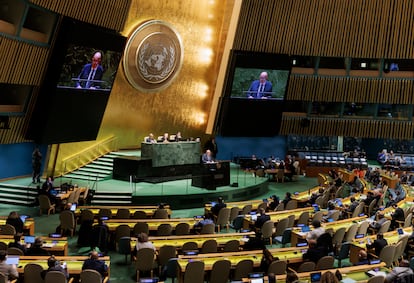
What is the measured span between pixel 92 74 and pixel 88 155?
14.9 feet

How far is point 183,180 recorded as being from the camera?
68.1 feet

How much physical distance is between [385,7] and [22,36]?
1770cm

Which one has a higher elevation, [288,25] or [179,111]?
[288,25]

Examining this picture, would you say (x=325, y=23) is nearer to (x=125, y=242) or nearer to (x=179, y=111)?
(x=179, y=111)

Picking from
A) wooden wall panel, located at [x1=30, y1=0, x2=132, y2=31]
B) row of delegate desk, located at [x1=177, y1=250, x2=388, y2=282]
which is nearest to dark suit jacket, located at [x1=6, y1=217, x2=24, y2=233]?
row of delegate desk, located at [x1=177, y1=250, x2=388, y2=282]

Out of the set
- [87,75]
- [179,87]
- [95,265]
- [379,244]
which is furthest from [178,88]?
[95,265]

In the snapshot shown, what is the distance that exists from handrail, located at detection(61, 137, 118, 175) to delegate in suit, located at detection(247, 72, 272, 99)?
728 cm

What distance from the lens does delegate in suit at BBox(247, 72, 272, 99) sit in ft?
80.4

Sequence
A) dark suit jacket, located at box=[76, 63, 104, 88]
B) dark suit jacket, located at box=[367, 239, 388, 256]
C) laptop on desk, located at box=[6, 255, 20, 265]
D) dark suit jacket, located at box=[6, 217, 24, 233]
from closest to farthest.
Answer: laptop on desk, located at box=[6, 255, 20, 265], dark suit jacket, located at box=[367, 239, 388, 256], dark suit jacket, located at box=[6, 217, 24, 233], dark suit jacket, located at box=[76, 63, 104, 88]

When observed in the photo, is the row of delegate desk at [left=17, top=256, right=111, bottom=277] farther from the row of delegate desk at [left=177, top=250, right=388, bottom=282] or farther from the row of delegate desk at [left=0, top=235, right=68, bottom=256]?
the row of delegate desk at [left=177, top=250, right=388, bottom=282]

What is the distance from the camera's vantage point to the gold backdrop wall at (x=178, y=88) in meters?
22.3

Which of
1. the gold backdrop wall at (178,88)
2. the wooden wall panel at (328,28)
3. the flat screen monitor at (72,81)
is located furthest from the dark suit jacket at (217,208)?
the wooden wall panel at (328,28)

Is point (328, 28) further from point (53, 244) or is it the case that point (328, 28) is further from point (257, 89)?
point (53, 244)

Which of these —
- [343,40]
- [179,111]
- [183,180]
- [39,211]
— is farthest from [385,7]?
[39,211]
